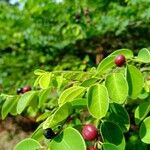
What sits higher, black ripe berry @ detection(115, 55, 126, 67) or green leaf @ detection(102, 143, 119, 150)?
black ripe berry @ detection(115, 55, 126, 67)

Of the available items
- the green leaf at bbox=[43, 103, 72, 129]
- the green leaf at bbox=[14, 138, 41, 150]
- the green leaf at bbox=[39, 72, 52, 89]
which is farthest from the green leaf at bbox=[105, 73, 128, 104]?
the green leaf at bbox=[39, 72, 52, 89]

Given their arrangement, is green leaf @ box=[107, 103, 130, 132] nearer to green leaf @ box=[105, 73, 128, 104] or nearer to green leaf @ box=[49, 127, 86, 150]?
green leaf @ box=[105, 73, 128, 104]

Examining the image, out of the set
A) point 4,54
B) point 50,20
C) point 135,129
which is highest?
point 50,20

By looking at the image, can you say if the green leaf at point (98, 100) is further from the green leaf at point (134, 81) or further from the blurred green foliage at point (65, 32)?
the blurred green foliage at point (65, 32)

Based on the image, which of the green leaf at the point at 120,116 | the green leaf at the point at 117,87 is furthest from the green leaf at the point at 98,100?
the green leaf at the point at 120,116

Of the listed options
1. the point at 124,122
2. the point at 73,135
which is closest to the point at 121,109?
the point at 124,122

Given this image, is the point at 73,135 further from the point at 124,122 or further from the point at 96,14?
the point at 96,14

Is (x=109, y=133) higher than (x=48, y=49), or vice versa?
(x=109, y=133)
